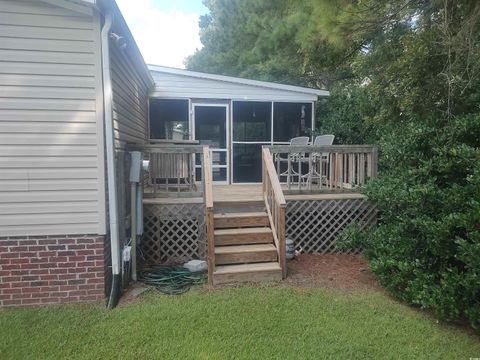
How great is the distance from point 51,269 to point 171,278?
4.37ft

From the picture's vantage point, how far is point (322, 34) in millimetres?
4438

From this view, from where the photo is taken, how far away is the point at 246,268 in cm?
450

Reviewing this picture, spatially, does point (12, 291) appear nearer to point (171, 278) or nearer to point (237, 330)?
point (171, 278)

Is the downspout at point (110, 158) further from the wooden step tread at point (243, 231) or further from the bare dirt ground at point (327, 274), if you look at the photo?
the wooden step tread at point (243, 231)

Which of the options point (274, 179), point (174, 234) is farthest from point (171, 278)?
point (274, 179)

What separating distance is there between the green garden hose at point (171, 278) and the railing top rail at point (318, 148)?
213cm

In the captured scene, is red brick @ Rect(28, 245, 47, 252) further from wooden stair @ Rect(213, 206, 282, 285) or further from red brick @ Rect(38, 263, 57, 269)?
wooden stair @ Rect(213, 206, 282, 285)

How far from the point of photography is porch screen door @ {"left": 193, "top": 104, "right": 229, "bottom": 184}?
886cm

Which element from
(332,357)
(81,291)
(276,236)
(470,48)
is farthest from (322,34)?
(81,291)

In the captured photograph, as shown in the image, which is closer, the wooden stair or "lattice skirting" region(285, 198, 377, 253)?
the wooden stair

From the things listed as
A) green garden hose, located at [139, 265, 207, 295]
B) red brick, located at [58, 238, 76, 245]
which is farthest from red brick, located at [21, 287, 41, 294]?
green garden hose, located at [139, 265, 207, 295]

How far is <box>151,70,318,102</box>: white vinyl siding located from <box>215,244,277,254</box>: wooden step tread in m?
4.87

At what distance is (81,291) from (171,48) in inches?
1433

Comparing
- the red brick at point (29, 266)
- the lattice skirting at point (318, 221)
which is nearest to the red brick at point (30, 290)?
the red brick at point (29, 266)
